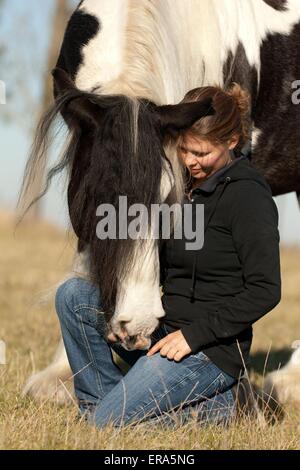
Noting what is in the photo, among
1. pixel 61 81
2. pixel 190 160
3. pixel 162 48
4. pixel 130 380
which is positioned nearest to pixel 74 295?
pixel 130 380

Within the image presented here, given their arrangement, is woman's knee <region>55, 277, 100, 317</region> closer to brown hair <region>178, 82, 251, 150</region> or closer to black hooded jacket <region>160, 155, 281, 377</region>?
black hooded jacket <region>160, 155, 281, 377</region>

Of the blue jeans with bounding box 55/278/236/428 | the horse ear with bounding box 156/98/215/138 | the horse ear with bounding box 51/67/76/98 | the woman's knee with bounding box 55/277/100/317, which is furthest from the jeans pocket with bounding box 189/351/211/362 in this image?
the horse ear with bounding box 51/67/76/98

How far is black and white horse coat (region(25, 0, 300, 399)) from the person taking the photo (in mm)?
3133

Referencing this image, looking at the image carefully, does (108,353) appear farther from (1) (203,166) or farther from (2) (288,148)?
(2) (288,148)

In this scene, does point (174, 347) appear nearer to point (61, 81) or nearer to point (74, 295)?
point (74, 295)

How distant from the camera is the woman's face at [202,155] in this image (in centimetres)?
319

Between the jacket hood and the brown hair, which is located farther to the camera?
the jacket hood

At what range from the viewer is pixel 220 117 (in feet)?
10.6

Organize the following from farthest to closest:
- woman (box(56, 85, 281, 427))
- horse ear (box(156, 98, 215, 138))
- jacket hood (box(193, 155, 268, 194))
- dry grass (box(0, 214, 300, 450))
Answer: jacket hood (box(193, 155, 268, 194)), woman (box(56, 85, 281, 427)), horse ear (box(156, 98, 215, 138)), dry grass (box(0, 214, 300, 450))

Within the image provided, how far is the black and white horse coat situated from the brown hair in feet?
0.52

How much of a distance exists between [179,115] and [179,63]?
60cm

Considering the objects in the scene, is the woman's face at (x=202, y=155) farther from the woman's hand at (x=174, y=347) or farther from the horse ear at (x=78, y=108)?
the woman's hand at (x=174, y=347)
